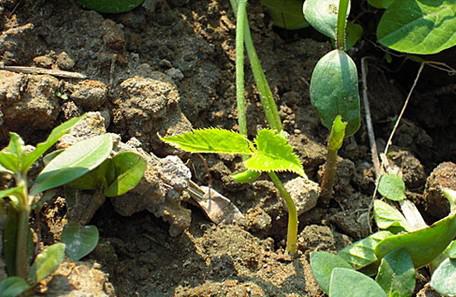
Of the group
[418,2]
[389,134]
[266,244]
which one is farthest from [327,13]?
[266,244]

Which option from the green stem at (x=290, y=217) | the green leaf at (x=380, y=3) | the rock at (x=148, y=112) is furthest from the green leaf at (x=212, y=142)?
the green leaf at (x=380, y=3)

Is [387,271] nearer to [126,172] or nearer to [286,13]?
[126,172]

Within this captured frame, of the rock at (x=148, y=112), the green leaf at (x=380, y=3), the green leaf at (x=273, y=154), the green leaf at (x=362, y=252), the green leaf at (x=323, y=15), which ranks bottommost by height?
the green leaf at (x=362, y=252)

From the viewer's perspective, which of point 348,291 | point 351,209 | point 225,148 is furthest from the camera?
point 351,209

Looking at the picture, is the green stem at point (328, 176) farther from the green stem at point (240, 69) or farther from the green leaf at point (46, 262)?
the green leaf at point (46, 262)

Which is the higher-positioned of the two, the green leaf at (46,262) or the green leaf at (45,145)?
the green leaf at (45,145)

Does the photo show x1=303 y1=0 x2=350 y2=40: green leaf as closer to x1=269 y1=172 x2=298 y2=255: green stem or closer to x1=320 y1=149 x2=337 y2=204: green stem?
x1=320 y1=149 x2=337 y2=204: green stem

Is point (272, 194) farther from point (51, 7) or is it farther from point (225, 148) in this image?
point (51, 7)
